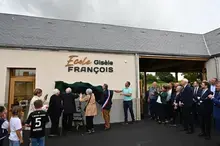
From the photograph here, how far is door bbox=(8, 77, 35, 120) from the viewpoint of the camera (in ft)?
24.0

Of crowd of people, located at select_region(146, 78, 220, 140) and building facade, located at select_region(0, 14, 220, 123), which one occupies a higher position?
building facade, located at select_region(0, 14, 220, 123)

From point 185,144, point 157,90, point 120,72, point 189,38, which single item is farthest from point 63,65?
point 189,38

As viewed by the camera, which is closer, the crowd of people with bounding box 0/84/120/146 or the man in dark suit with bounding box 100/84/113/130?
the crowd of people with bounding box 0/84/120/146

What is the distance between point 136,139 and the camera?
5.44 meters

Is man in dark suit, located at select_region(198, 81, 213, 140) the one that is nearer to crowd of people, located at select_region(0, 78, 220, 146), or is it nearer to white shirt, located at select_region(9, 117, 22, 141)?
crowd of people, located at select_region(0, 78, 220, 146)

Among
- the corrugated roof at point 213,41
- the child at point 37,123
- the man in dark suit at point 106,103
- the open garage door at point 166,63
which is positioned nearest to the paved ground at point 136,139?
the man in dark suit at point 106,103

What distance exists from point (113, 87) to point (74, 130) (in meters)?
2.67

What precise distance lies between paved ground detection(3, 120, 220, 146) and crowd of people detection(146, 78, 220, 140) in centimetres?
46

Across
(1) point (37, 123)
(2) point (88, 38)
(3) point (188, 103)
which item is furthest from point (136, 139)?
(2) point (88, 38)

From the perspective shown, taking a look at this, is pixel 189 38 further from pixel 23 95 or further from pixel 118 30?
pixel 23 95

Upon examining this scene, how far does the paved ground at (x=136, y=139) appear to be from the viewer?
5004mm

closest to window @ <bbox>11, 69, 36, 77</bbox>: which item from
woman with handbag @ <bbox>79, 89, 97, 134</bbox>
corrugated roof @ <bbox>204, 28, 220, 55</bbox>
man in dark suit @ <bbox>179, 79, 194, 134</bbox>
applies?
woman with handbag @ <bbox>79, 89, 97, 134</bbox>

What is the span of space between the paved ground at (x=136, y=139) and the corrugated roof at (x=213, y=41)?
231 inches

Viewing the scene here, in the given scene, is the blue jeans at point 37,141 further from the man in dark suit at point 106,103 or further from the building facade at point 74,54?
the building facade at point 74,54
